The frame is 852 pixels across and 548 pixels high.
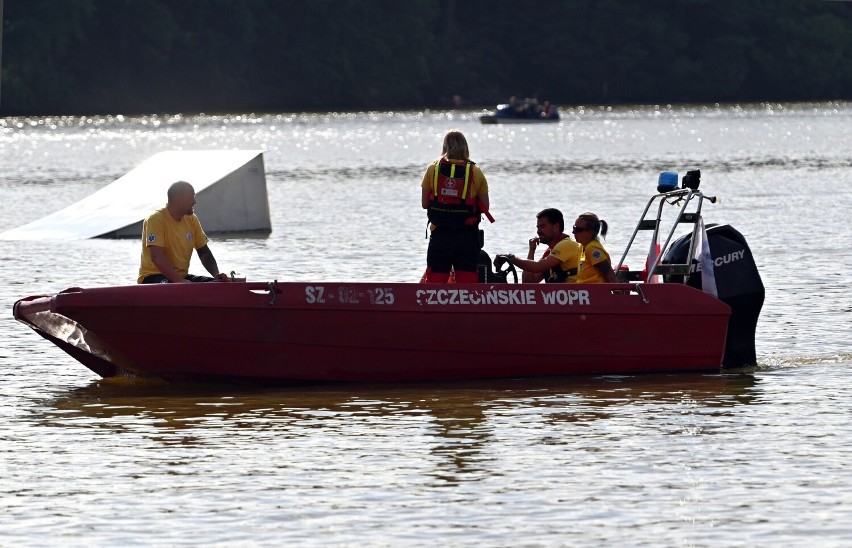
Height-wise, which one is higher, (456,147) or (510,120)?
(510,120)

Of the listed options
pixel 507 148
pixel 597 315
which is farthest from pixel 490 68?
pixel 597 315

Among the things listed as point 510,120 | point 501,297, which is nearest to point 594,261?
point 501,297

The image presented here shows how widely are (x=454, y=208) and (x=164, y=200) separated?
13.1 m

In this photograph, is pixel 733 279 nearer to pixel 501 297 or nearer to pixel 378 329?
pixel 501 297

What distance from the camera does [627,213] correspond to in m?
29.2

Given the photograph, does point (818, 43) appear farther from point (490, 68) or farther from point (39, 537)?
point (39, 537)

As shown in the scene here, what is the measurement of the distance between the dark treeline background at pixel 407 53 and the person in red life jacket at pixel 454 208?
7792 cm

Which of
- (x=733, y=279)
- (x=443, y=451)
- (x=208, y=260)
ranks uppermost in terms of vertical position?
(x=208, y=260)

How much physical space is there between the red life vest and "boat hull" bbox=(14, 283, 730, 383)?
56 cm

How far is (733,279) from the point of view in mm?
11781

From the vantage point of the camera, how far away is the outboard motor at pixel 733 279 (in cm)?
1177

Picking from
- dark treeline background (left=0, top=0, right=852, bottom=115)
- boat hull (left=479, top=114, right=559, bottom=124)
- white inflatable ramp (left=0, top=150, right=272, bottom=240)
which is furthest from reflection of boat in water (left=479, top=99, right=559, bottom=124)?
white inflatable ramp (left=0, top=150, right=272, bottom=240)

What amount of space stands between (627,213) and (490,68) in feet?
271

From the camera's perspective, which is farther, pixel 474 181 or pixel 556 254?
pixel 556 254
